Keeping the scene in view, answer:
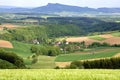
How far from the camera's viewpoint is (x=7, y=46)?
123m

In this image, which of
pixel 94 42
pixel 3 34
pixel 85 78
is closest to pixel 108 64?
pixel 85 78

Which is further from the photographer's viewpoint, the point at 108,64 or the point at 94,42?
the point at 94,42

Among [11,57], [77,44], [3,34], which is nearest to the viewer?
[11,57]

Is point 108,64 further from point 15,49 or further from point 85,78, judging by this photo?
point 15,49

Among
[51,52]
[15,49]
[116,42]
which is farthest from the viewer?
[116,42]

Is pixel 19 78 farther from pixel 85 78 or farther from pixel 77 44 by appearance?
pixel 77 44

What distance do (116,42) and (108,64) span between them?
83036 mm

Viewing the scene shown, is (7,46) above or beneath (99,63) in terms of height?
beneath

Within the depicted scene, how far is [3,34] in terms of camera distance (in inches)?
7525

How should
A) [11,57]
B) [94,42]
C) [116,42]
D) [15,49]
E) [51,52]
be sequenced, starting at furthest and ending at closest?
[94,42] → [116,42] → [51,52] → [15,49] → [11,57]

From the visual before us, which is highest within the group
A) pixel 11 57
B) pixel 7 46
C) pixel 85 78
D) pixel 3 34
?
pixel 85 78

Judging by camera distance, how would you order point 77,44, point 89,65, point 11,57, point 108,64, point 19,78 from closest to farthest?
point 19,78 < point 108,64 < point 89,65 < point 11,57 < point 77,44

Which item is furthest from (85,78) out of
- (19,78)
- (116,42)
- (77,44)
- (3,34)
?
(3,34)

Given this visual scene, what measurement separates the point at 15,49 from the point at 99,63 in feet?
208
